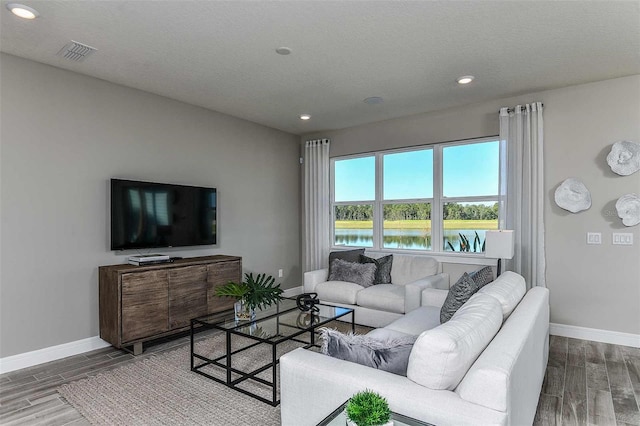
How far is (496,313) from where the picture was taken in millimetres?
1919

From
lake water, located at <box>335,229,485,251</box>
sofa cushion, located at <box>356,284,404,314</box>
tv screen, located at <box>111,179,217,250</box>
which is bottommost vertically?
sofa cushion, located at <box>356,284,404,314</box>

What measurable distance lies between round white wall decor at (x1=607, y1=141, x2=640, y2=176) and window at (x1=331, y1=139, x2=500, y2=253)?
107cm

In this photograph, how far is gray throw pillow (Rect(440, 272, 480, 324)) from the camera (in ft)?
7.96

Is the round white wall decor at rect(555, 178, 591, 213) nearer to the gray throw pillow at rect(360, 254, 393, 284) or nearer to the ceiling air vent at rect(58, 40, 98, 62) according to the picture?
the gray throw pillow at rect(360, 254, 393, 284)

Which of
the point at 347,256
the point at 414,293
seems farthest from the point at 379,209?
the point at 414,293

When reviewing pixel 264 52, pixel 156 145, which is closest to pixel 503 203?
pixel 264 52

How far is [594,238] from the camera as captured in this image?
3.70 metres

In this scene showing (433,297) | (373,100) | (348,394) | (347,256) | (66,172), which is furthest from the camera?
(347,256)

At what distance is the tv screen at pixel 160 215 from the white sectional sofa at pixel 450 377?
266 cm

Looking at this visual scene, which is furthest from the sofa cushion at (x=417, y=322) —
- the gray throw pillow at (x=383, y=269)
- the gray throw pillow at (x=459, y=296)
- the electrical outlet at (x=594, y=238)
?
the electrical outlet at (x=594, y=238)

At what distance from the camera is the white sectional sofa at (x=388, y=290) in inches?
149

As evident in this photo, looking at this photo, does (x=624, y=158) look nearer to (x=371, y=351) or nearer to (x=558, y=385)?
(x=558, y=385)

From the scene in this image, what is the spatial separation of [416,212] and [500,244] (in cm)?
153

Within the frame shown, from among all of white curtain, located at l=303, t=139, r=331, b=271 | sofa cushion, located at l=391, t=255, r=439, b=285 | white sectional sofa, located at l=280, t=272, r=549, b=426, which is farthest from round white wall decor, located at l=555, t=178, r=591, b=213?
white curtain, located at l=303, t=139, r=331, b=271
